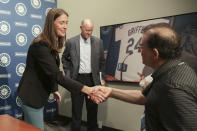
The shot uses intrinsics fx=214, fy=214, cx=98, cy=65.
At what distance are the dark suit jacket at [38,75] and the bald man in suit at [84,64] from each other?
140 centimetres

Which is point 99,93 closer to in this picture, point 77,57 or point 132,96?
point 132,96

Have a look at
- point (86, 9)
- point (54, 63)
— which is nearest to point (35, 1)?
point (86, 9)

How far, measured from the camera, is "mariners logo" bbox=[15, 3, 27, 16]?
3719 mm

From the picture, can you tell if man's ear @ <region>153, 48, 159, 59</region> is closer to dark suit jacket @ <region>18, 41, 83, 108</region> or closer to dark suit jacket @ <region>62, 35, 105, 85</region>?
dark suit jacket @ <region>18, 41, 83, 108</region>

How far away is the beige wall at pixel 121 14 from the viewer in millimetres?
2808

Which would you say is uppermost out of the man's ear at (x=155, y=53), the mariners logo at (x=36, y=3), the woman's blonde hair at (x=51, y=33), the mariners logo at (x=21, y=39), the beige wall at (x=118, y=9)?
the mariners logo at (x=36, y=3)

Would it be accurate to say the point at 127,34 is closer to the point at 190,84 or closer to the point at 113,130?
the point at 113,130

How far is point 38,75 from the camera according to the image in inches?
68.0

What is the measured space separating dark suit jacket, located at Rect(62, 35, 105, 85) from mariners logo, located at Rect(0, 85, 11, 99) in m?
1.12

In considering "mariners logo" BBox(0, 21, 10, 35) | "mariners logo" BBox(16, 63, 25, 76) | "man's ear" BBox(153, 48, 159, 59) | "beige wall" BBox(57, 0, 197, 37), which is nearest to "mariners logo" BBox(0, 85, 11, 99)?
"mariners logo" BBox(16, 63, 25, 76)

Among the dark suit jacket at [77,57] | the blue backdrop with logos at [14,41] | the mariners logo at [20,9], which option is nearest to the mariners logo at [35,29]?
the blue backdrop with logos at [14,41]

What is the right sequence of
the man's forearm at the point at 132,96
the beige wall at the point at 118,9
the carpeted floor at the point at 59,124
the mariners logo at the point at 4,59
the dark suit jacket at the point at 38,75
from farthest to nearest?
the carpeted floor at the point at 59,124
the mariners logo at the point at 4,59
the beige wall at the point at 118,9
the dark suit jacket at the point at 38,75
the man's forearm at the point at 132,96

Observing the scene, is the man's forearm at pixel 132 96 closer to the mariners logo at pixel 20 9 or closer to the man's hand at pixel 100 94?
the man's hand at pixel 100 94

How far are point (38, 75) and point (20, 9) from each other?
2.47m
